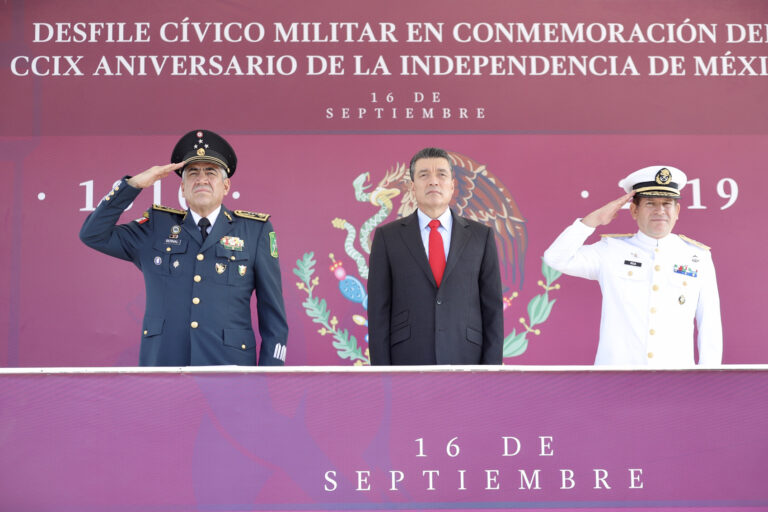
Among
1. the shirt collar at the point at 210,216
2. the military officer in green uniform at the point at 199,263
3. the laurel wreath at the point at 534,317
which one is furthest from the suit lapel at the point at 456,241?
the laurel wreath at the point at 534,317

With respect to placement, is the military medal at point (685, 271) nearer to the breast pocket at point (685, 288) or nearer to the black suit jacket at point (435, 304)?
the breast pocket at point (685, 288)

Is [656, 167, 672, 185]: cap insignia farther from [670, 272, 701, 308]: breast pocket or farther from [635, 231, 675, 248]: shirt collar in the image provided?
[670, 272, 701, 308]: breast pocket

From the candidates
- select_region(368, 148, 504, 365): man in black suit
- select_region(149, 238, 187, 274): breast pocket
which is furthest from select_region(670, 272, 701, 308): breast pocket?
select_region(149, 238, 187, 274): breast pocket

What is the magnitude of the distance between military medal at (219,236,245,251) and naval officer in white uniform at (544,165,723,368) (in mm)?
1126

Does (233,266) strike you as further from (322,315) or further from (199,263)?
(322,315)

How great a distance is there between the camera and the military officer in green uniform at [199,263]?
10.2ft

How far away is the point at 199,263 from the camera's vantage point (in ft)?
10.4

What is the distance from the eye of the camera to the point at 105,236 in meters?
3.14

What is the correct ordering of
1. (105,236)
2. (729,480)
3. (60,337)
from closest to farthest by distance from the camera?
(729,480), (105,236), (60,337)

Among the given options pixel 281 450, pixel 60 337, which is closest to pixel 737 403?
pixel 281 450

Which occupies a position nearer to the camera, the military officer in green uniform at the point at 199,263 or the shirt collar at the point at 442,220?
the military officer in green uniform at the point at 199,263

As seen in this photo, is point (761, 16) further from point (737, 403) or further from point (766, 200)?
point (737, 403)

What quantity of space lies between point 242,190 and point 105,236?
1264 mm

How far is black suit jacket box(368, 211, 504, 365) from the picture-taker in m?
3.12
